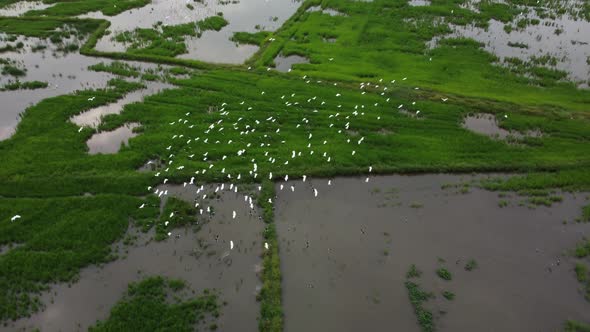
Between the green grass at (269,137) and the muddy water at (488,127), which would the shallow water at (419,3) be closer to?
the green grass at (269,137)

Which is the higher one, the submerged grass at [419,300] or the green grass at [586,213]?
the green grass at [586,213]

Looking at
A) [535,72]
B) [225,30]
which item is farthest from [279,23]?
[535,72]

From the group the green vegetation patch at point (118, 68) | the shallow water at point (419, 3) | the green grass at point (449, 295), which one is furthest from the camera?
the shallow water at point (419, 3)

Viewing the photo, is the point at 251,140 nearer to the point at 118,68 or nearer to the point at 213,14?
the point at 118,68

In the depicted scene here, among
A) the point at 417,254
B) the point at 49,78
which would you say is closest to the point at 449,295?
the point at 417,254

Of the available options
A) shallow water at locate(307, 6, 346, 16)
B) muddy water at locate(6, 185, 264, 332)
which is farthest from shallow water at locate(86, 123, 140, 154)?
shallow water at locate(307, 6, 346, 16)

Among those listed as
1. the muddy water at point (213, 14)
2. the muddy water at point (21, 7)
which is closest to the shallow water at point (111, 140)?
the muddy water at point (213, 14)
